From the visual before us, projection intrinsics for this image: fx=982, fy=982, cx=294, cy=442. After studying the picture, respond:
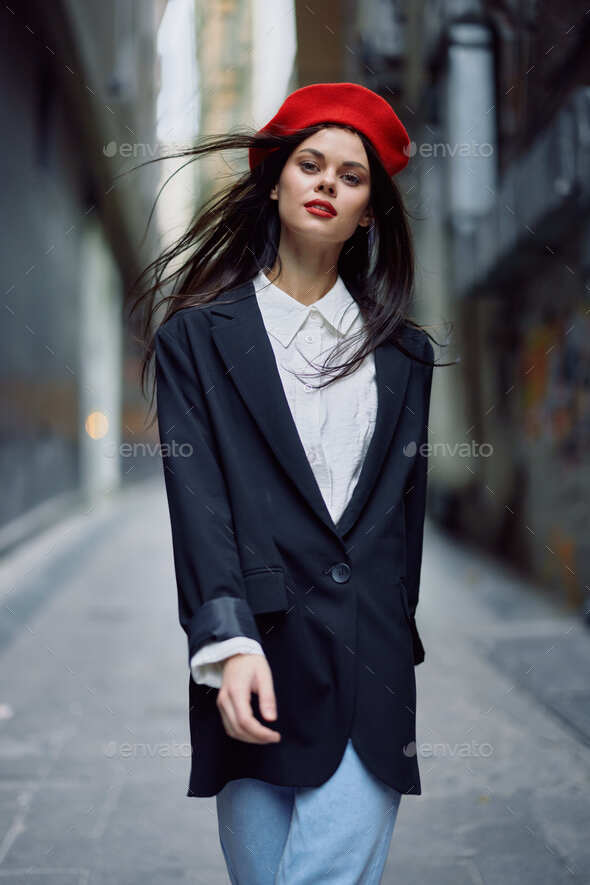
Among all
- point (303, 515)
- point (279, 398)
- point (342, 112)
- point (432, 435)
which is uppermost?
point (342, 112)

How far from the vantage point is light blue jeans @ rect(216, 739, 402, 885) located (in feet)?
5.32

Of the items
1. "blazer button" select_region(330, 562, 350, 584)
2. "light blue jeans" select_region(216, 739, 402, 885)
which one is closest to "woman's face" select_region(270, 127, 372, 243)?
"blazer button" select_region(330, 562, 350, 584)

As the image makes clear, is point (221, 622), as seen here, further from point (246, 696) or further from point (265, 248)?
point (265, 248)

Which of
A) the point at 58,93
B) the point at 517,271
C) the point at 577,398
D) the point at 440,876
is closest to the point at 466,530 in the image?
the point at 517,271

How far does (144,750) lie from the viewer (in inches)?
168

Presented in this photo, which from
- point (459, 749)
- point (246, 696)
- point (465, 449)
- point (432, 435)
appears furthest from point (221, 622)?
point (432, 435)

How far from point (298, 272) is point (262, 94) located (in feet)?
48.4

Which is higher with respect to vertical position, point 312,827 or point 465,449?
point 312,827

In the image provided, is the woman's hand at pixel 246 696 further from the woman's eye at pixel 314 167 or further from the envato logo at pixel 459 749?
the envato logo at pixel 459 749

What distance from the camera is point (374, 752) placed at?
1.66 meters

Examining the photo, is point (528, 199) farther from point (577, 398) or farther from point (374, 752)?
point (374, 752)

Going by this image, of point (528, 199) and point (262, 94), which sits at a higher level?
point (262, 94)

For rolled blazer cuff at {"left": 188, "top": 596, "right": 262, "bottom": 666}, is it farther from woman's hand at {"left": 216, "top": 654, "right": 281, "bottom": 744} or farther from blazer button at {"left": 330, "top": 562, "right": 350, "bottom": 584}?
blazer button at {"left": 330, "top": 562, "right": 350, "bottom": 584}

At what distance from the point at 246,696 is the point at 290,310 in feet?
2.40
